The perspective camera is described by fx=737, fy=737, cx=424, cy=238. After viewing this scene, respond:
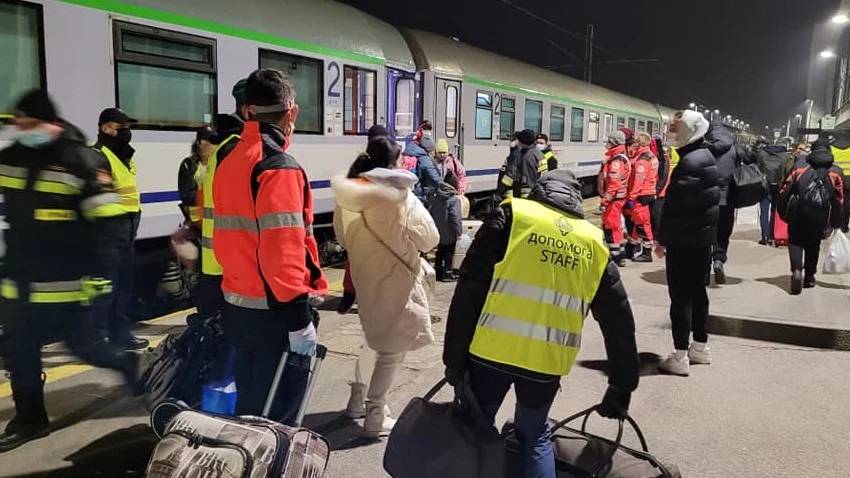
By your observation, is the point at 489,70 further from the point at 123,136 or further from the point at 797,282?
the point at 123,136

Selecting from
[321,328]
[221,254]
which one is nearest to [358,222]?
[221,254]

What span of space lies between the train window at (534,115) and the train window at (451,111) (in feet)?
11.0

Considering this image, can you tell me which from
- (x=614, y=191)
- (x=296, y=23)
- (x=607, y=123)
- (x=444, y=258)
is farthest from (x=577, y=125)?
(x=296, y=23)

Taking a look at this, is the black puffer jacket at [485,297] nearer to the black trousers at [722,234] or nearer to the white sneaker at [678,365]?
the white sneaker at [678,365]

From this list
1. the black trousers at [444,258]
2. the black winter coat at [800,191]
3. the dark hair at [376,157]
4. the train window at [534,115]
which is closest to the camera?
the dark hair at [376,157]

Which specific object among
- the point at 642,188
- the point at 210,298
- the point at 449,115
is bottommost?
the point at 210,298

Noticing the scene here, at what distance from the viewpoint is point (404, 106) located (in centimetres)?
1112

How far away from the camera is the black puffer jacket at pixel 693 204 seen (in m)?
5.19

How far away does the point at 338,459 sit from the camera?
391cm

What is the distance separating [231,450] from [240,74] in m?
5.45

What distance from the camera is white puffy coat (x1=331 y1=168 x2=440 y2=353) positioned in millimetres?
3967

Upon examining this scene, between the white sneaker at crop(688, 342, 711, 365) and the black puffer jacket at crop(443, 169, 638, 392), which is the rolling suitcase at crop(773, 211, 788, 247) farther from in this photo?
the black puffer jacket at crop(443, 169, 638, 392)

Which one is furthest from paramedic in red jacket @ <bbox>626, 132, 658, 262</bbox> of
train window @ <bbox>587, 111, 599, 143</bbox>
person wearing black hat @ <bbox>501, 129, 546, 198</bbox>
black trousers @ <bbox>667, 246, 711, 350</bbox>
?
train window @ <bbox>587, 111, 599, 143</bbox>

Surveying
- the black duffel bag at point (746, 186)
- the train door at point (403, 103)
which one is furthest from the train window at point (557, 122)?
the black duffel bag at point (746, 186)
